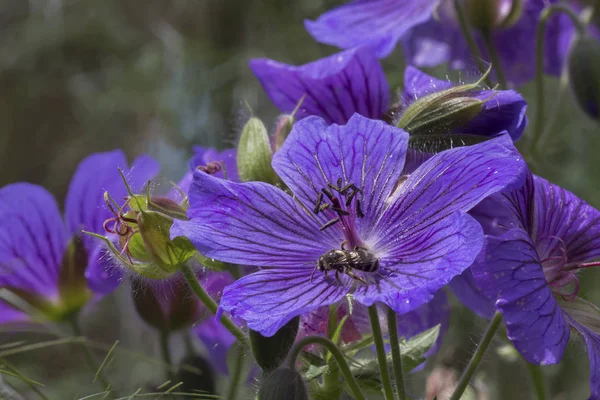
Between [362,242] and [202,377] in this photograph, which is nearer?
[362,242]

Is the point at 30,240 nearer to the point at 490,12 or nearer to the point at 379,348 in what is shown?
the point at 379,348

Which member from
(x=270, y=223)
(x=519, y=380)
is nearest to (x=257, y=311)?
(x=270, y=223)

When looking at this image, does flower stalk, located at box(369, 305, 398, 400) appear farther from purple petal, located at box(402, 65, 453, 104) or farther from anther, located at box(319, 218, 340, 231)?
purple petal, located at box(402, 65, 453, 104)

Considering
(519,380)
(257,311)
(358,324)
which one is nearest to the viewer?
(257,311)

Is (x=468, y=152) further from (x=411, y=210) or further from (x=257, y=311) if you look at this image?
(x=257, y=311)

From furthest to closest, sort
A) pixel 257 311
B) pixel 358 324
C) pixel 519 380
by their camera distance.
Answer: pixel 519 380 < pixel 358 324 < pixel 257 311

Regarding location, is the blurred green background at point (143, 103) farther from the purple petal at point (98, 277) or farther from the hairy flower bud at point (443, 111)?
the hairy flower bud at point (443, 111)
